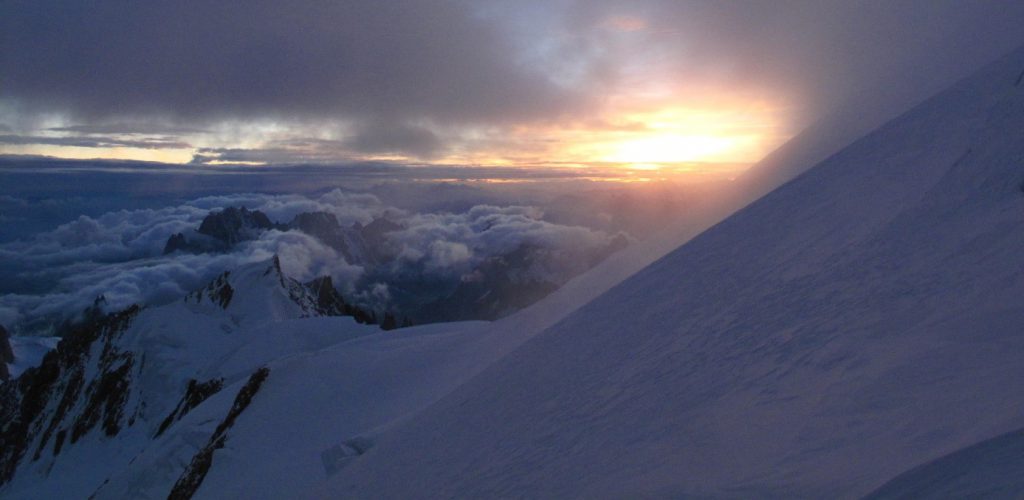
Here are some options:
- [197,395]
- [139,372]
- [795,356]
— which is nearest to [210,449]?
[795,356]

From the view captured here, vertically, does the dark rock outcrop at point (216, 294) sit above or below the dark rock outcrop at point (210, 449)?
below

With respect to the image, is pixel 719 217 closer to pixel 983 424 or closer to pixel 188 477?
pixel 983 424

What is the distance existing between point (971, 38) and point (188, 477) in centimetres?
3872

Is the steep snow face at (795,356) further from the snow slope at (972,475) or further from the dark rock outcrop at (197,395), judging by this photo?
the dark rock outcrop at (197,395)

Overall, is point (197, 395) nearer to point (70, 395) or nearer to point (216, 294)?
point (216, 294)

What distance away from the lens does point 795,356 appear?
836cm

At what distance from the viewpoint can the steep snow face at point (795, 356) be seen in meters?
5.92

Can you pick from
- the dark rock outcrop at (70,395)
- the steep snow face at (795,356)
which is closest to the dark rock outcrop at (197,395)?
the dark rock outcrop at (70,395)

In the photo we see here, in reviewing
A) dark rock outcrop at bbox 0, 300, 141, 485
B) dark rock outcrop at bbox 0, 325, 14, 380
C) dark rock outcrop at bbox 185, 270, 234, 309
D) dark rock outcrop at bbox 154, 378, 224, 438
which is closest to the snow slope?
dark rock outcrop at bbox 154, 378, 224, 438

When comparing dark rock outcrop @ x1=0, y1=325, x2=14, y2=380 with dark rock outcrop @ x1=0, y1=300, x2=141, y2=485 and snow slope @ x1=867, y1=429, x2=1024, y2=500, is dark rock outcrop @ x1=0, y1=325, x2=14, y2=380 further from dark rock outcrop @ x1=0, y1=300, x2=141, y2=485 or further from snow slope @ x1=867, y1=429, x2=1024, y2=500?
snow slope @ x1=867, y1=429, x2=1024, y2=500

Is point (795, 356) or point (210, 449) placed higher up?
point (795, 356)

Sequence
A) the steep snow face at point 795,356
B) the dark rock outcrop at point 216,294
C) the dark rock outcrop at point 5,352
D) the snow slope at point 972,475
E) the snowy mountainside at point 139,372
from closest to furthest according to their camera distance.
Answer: the snow slope at point 972,475, the steep snow face at point 795,356, the snowy mountainside at point 139,372, the dark rock outcrop at point 216,294, the dark rock outcrop at point 5,352

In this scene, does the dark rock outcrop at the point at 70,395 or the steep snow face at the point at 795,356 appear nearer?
the steep snow face at the point at 795,356

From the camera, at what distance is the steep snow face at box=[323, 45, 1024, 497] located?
5.92m
